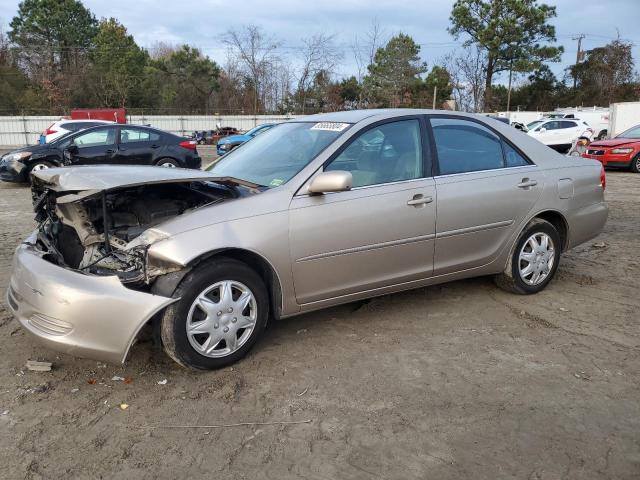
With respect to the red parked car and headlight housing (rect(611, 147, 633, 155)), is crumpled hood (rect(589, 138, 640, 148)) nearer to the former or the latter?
the red parked car

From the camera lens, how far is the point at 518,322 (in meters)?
4.18

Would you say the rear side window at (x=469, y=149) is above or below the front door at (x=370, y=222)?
above

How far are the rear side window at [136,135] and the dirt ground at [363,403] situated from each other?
28.7ft

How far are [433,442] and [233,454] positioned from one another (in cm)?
98

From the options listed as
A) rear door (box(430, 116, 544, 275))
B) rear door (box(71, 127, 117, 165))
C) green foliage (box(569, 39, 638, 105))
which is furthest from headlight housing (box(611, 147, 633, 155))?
green foliage (box(569, 39, 638, 105))

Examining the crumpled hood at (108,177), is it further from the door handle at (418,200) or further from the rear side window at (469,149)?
the rear side window at (469,149)

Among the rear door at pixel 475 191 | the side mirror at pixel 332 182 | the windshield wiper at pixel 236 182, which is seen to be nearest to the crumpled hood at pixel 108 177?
the windshield wiper at pixel 236 182

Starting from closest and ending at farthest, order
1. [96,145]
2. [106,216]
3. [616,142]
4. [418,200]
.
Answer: [106,216] < [418,200] < [96,145] < [616,142]

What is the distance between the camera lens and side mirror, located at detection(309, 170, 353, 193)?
3.38 metres

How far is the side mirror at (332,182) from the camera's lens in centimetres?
338

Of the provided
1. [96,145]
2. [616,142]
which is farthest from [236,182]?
[616,142]

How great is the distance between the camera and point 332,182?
133 inches

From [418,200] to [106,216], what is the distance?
2.13 m

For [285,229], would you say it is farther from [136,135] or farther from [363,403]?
[136,135]
